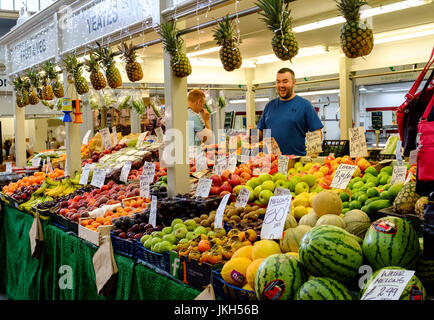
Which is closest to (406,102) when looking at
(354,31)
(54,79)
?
(354,31)

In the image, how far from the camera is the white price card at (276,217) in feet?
6.97

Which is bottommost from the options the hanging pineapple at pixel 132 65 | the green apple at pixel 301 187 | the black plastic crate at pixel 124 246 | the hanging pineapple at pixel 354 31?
the black plastic crate at pixel 124 246

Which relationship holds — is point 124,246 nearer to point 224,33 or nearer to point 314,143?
point 224,33

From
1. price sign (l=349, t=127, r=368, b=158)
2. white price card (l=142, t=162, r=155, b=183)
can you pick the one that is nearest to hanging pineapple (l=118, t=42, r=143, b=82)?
white price card (l=142, t=162, r=155, b=183)

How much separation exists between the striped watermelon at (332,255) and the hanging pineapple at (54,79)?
4596 mm

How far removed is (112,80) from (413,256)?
3.43m

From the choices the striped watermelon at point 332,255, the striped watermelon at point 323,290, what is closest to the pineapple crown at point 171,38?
the striped watermelon at point 332,255

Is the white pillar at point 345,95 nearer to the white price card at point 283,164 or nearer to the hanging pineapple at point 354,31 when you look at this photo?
the white price card at point 283,164

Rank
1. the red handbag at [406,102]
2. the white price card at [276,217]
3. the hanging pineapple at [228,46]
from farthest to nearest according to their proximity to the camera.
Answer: the hanging pineapple at [228,46] → the white price card at [276,217] → the red handbag at [406,102]

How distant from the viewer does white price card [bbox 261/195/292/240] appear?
6.97 ft

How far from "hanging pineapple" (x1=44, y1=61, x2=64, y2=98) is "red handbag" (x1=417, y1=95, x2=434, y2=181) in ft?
15.7

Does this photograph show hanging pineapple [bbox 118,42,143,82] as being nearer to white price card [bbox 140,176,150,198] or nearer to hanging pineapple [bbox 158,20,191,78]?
hanging pineapple [bbox 158,20,191,78]
